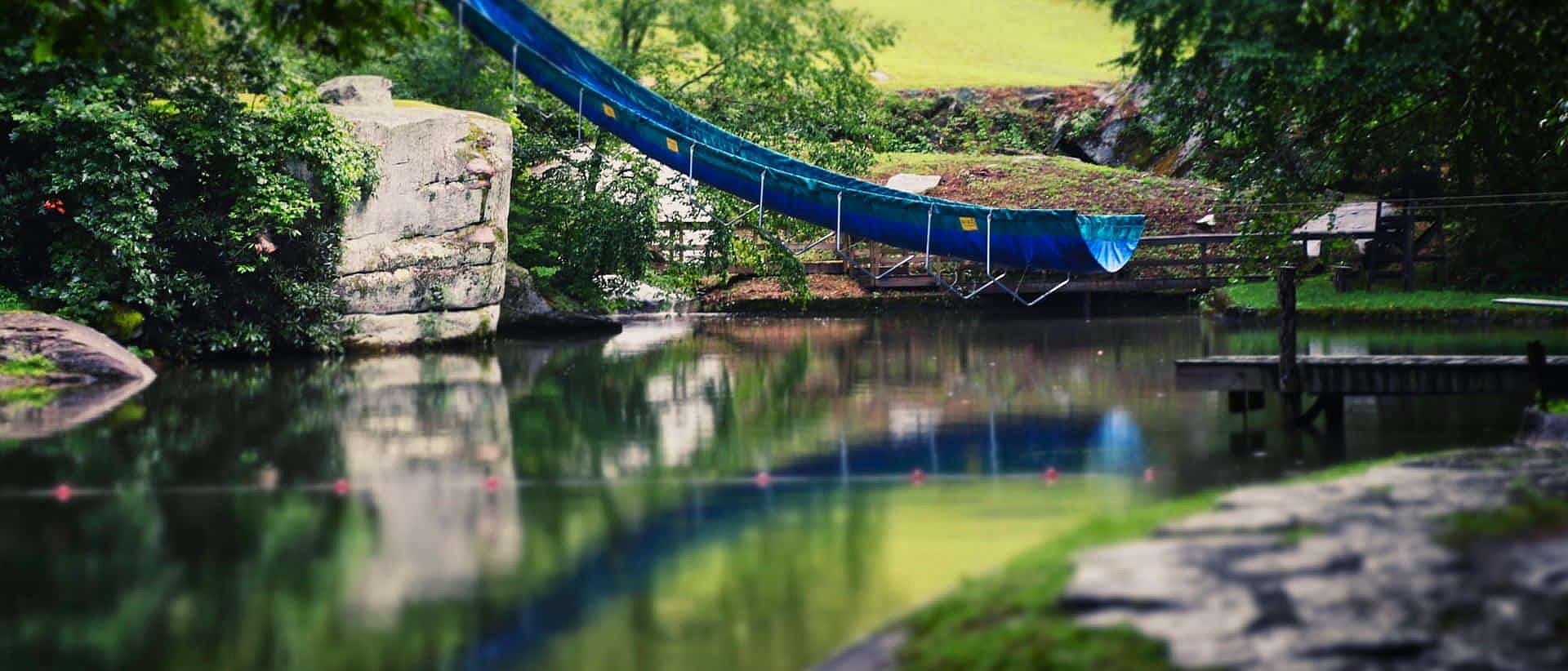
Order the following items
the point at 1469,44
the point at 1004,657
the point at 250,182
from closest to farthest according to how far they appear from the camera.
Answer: the point at 1004,657, the point at 1469,44, the point at 250,182

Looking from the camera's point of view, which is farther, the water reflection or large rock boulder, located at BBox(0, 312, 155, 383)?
large rock boulder, located at BBox(0, 312, 155, 383)

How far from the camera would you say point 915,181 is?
2567 centimetres

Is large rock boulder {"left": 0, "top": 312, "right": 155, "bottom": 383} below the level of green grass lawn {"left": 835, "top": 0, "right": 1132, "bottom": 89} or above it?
below

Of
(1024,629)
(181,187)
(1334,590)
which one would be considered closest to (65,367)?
(181,187)

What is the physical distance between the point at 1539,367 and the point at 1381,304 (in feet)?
32.2

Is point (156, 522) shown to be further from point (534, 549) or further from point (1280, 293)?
point (1280, 293)

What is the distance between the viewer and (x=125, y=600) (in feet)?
18.8

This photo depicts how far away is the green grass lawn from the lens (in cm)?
3325

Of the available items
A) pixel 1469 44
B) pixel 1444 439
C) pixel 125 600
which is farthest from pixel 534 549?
pixel 1469 44

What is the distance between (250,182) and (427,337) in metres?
2.43

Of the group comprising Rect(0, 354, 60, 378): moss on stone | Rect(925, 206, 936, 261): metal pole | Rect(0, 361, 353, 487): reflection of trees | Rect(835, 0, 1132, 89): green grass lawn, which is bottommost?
Rect(0, 361, 353, 487): reflection of trees

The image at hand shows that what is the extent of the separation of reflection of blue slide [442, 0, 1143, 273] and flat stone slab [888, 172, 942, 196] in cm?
1038

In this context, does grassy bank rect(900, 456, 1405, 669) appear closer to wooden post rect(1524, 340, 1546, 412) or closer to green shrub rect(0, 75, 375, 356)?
wooden post rect(1524, 340, 1546, 412)

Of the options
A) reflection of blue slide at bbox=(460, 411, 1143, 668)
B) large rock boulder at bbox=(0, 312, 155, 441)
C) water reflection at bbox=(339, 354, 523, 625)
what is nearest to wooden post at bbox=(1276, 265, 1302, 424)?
reflection of blue slide at bbox=(460, 411, 1143, 668)
